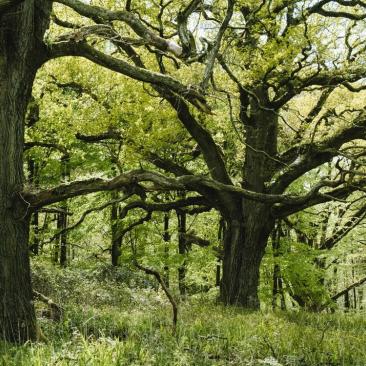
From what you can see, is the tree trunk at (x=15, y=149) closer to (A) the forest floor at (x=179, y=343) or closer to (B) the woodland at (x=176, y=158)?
(B) the woodland at (x=176, y=158)

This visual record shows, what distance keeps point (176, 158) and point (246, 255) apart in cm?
651

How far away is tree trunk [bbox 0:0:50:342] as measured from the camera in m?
6.84

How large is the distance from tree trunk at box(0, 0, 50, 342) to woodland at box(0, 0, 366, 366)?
0.02m

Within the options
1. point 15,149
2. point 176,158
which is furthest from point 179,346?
point 176,158

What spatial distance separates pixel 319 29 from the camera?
41.3 ft

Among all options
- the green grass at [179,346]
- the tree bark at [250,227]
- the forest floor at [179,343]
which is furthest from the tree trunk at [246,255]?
the green grass at [179,346]

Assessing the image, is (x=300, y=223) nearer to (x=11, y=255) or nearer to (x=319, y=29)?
(x=319, y=29)

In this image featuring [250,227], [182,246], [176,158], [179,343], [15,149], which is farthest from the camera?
[182,246]

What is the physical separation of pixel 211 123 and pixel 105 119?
3521mm

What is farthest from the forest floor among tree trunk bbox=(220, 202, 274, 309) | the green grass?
tree trunk bbox=(220, 202, 274, 309)

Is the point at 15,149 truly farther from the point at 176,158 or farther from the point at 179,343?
the point at 176,158

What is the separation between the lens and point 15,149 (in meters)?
7.16

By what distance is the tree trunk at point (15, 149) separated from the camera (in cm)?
684

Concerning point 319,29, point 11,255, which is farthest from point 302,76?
point 11,255
